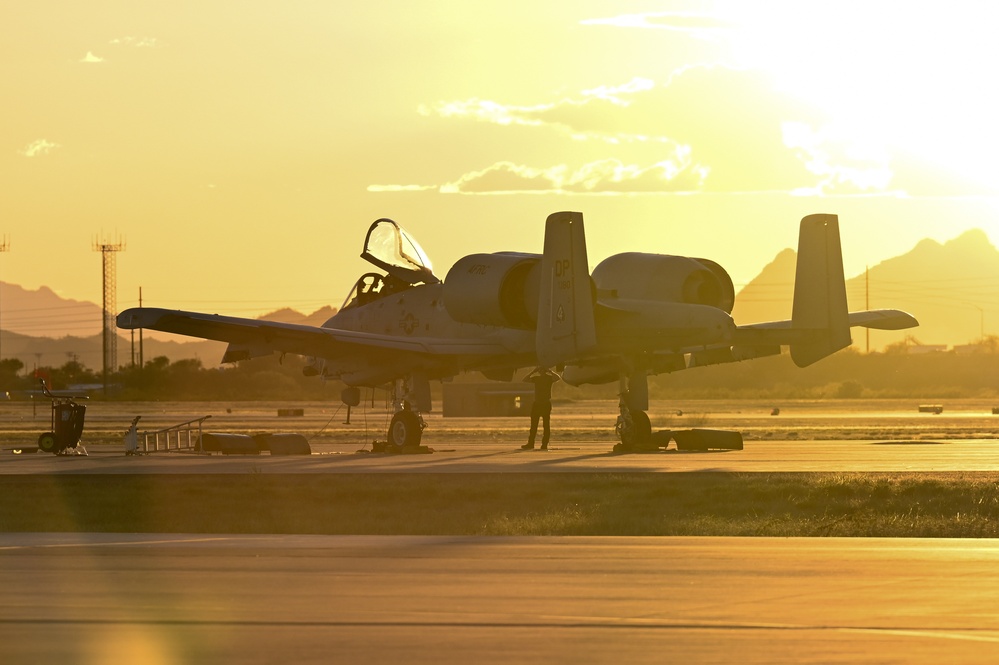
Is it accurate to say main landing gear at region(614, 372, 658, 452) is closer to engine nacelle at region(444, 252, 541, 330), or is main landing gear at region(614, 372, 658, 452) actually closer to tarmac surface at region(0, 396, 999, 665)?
engine nacelle at region(444, 252, 541, 330)

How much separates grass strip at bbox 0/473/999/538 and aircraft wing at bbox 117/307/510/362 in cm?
542

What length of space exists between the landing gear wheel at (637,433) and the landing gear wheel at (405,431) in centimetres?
514

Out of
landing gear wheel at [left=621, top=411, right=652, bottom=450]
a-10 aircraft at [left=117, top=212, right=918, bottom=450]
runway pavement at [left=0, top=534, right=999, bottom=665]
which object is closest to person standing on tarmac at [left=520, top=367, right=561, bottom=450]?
a-10 aircraft at [left=117, top=212, right=918, bottom=450]

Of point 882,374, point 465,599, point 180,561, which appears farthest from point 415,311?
point 882,374

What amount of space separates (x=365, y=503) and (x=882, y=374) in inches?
6980

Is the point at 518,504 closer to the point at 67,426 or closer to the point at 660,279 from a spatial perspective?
the point at 660,279

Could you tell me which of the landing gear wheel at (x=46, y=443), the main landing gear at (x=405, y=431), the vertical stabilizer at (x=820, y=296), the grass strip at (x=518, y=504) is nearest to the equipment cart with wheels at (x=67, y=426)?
the landing gear wheel at (x=46, y=443)

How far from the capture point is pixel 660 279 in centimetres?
3081

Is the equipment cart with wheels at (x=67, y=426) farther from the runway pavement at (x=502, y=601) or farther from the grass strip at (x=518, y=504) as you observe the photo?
the runway pavement at (x=502, y=601)

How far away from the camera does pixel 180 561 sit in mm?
12328

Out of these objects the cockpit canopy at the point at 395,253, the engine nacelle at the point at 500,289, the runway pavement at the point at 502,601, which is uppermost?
the cockpit canopy at the point at 395,253

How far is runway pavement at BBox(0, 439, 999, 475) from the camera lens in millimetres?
27266

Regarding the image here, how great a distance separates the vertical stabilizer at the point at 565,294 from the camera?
91.7 feet

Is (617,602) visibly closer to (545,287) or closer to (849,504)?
(849,504)
